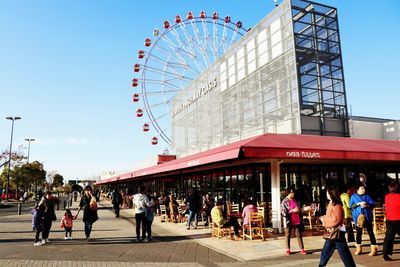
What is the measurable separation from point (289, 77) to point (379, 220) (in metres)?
8.47

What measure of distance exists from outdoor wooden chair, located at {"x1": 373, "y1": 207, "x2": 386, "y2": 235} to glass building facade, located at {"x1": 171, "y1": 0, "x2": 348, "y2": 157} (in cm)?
603

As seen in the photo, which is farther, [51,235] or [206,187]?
[206,187]

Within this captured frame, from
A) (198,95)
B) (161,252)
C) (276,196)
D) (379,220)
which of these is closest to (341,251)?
(161,252)

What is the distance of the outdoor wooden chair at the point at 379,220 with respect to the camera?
10812 mm

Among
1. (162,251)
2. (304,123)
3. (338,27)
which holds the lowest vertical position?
(162,251)

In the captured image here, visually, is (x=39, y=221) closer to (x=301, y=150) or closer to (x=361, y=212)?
(x=301, y=150)

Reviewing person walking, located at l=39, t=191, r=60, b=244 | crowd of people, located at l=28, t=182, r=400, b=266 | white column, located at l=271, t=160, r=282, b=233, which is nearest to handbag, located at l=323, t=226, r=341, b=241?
crowd of people, located at l=28, t=182, r=400, b=266

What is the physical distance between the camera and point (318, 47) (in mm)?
18203

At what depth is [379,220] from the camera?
36.6ft

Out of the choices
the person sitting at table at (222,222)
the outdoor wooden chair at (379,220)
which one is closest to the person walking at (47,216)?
the person sitting at table at (222,222)

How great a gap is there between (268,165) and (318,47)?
25.4 ft

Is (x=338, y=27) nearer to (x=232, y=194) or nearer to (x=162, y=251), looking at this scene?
(x=232, y=194)

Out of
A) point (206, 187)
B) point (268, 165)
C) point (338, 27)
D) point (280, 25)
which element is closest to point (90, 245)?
point (268, 165)

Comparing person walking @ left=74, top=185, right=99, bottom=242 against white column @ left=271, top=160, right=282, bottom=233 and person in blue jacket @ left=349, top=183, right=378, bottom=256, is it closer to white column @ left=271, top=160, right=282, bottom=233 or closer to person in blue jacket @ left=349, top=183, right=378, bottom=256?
white column @ left=271, top=160, right=282, bottom=233
